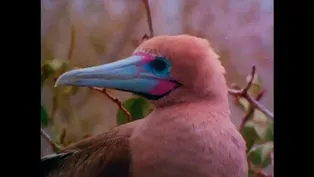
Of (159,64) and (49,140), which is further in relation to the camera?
(49,140)

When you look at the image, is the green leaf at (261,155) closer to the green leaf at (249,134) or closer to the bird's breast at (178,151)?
the green leaf at (249,134)

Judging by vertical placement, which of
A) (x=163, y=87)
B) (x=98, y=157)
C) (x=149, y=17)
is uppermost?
(x=149, y=17)

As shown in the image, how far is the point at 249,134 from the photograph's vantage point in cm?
131

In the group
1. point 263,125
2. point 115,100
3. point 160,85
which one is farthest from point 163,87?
point 263,125

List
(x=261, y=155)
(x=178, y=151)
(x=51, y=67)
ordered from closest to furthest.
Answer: (x=178, y=151) → (x=261, y=155) → (x=51, y=67)

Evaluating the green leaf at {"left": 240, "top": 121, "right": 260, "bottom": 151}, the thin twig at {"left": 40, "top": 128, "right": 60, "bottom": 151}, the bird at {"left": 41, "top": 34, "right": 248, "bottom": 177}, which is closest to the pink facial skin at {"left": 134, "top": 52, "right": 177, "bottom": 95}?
the bird at {"left": 41, "top": 34, "right": 248, "bottom": 177}

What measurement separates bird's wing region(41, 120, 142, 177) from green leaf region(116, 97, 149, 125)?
24 mm

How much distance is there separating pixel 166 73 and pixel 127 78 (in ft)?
0.32

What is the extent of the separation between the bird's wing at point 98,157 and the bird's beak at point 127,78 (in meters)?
0.09

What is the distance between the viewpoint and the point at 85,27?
1.42 m

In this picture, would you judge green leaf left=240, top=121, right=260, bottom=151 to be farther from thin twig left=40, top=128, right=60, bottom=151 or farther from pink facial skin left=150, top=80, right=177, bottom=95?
thin twig left=40, top=128, right=60, bottom=151

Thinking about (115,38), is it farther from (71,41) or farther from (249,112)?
(249,112)

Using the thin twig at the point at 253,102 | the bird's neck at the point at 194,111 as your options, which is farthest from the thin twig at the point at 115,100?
the thin twig at the point at 253,102
